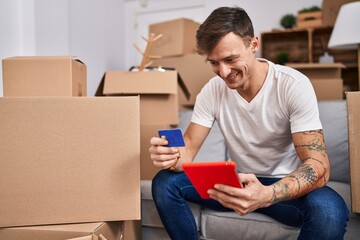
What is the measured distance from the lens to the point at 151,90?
152cm

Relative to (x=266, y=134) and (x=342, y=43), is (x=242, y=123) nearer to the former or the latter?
(x=266, y=134)

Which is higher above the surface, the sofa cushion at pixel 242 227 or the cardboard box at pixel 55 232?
the cardboard box at pixel 55 232

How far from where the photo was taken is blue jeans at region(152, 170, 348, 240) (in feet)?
2.91

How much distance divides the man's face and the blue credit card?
244 millimetres

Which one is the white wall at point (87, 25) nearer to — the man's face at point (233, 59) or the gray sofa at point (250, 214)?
the gray sofa at point (250, 214)

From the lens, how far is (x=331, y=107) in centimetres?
160

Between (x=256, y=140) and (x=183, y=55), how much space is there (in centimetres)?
114

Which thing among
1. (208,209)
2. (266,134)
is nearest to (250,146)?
(266,134)

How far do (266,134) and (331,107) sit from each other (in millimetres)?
637

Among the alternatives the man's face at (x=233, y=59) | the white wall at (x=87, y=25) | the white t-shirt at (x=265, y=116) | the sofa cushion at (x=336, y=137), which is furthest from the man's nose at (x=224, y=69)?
the white wall at (x=87, y=25)

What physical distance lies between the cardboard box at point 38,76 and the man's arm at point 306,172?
0.71 meters

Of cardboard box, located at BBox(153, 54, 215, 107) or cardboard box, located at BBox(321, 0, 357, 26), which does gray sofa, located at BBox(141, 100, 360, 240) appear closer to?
cardboard box, located at BBox(153, 54, 215, 107)

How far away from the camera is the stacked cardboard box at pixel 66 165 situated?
0.98 meters

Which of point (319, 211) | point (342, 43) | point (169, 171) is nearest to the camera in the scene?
point (319, 211)
